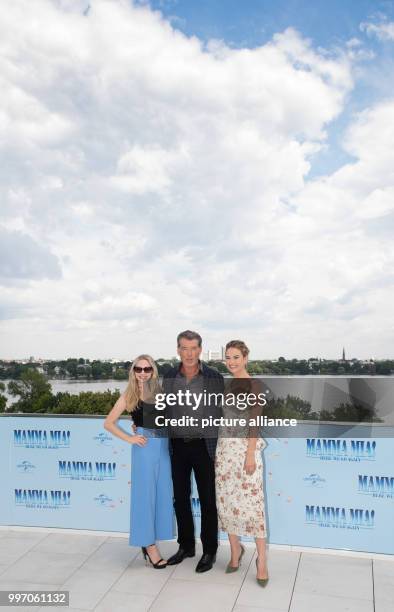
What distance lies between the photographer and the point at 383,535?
3533 millimetres

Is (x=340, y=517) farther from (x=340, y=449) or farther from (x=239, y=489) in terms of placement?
(x=239, y=489)

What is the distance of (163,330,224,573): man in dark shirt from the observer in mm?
3311

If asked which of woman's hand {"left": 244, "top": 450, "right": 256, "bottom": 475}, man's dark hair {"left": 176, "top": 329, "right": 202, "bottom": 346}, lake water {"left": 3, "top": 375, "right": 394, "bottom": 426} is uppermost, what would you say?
man's dark hair {"left": 176, "top": 329, "right": 202, "bottom": 346}

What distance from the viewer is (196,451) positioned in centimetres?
331

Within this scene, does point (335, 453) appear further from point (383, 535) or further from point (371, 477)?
point (383, 535)

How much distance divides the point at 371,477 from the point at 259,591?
1.05 meters

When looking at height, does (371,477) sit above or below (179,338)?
below

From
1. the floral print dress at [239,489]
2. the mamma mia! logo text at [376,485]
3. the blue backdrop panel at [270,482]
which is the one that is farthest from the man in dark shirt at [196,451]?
the mamma mia! logo text at [376,485]

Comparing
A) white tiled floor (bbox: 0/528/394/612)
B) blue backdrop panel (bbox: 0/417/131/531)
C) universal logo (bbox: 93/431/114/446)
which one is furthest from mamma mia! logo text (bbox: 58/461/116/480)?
white tiled floor (bbox: 0/528/394/612)

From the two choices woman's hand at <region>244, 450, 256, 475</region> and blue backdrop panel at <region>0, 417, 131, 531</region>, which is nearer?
woman's hand at <region>244, 450, 256, 475</region>

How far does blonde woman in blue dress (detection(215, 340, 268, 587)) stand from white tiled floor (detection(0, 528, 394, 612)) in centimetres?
20

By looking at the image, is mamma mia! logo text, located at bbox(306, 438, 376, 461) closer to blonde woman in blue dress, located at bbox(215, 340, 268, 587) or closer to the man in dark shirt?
blonde woman in blue dress, located at bbox(215, 340, 268, 587)

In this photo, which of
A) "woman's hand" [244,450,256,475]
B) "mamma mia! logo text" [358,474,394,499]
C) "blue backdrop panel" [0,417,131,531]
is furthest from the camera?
"blue backdrop panel" [0,417,131,531]

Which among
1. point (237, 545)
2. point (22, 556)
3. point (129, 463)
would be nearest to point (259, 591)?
point (237, 545)
